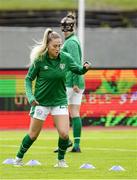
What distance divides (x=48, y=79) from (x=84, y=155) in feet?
8.00

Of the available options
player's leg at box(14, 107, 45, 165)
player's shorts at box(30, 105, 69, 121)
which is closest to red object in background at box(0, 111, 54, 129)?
player's leg at box(14, 107, 45, 165)

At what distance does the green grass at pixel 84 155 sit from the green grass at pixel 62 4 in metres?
13.1

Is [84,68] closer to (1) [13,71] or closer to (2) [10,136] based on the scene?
(2) [10,136]

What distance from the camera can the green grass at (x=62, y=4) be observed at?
3372 cm

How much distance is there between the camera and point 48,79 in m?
13.2

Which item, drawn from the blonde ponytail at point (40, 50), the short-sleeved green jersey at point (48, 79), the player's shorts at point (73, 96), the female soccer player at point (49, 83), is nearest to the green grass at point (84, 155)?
the female soccer player at point (49, 83)

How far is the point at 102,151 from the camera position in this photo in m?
16.0

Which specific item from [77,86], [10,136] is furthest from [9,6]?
[77,86]

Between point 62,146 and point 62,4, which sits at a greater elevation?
point 62,4

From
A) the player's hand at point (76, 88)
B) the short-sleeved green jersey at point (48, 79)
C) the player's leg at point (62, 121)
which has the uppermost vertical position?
the short-sleeved green jersey at point (48, 79)

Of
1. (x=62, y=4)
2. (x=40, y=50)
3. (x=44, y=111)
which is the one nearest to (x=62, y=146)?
(x=44, y=111)

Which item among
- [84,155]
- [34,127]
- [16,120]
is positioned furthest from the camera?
[16,120]

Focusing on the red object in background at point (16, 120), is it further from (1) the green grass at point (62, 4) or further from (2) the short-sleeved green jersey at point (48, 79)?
(1) the green grass at point (62, 4)

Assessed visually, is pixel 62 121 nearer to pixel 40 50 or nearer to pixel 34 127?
pixel 34 127
